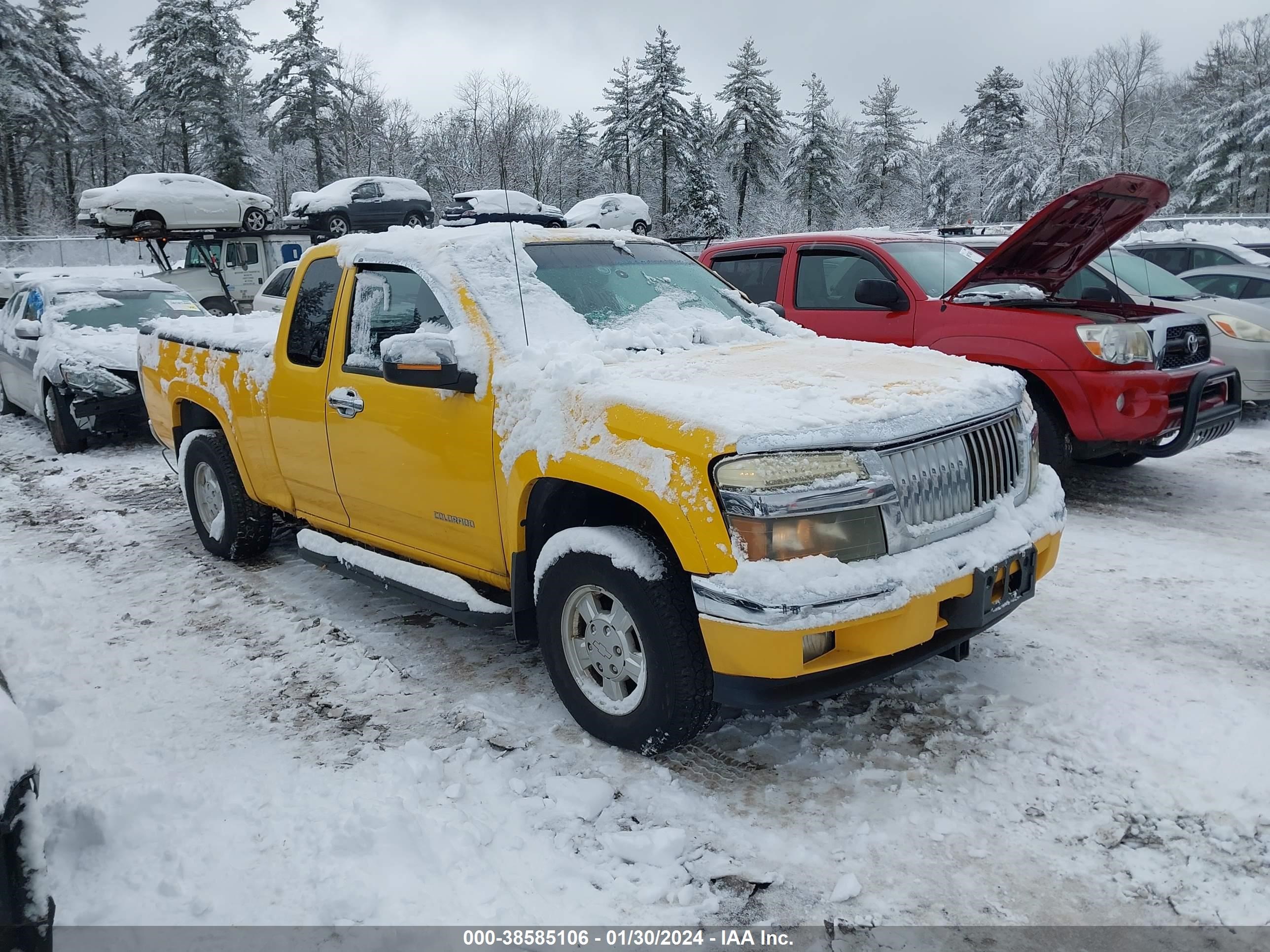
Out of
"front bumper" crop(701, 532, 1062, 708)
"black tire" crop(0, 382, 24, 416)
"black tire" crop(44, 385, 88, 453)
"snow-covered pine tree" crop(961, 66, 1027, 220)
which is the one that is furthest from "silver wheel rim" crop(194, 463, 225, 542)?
"snow-covered pine tree" crop(961, 66, 1027, 220)

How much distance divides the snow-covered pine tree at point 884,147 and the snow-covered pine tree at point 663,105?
13.3m

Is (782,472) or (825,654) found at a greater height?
(782,472)

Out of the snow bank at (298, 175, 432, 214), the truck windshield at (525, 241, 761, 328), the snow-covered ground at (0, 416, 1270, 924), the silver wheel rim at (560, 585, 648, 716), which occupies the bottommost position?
the snow-covered ground at (0, 416, 1270, 924)

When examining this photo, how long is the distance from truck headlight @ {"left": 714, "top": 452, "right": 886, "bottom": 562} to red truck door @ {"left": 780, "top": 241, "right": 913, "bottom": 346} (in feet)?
14.8

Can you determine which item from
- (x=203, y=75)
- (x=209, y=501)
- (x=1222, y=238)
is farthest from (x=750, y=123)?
(x=209, y=501)

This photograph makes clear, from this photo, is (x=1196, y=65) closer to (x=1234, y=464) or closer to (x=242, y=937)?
(x=1234, y=464)

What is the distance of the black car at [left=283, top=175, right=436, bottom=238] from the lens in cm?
2348

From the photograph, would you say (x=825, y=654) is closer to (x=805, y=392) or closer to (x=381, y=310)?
(x=805, y=392)

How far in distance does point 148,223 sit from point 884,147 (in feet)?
151

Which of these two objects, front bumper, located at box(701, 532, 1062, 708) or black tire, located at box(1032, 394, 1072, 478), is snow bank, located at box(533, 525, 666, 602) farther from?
black tire, located at box(1032, 394, 1072, 478)

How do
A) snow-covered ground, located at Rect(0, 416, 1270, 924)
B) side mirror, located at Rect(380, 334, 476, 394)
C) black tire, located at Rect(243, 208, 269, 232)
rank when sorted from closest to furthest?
1. snow-covered ground, located at Rect(0, 416, 1270, 924)
2. side mirror, located at Rect(380, 334, 476, 394)
3. black tire, located at Rect(243, 208, 269, 232)

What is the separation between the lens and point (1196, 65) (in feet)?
186

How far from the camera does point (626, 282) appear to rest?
174 inches

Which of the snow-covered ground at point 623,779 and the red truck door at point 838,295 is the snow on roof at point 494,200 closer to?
the red truck door at point 838,295
